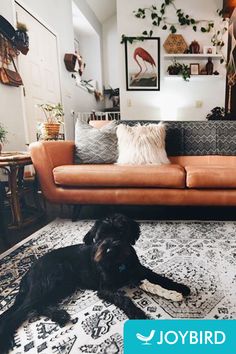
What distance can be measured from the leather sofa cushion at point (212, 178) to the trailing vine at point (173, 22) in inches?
112

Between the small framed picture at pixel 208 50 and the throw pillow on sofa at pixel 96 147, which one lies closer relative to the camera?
the throw pillow on sofa at pixel 96 147

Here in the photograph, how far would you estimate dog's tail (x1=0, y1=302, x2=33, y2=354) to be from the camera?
0.76 m

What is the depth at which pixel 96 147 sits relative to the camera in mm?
2154

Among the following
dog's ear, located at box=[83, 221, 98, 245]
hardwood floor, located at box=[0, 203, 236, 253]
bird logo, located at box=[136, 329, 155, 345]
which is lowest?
hardwood floor, located at box=[0, 203, 236, 253]

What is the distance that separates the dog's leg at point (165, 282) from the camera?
990 mm

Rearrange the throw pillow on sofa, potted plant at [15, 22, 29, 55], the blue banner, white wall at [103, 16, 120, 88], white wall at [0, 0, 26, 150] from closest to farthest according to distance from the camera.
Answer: the blue banner, the throw pillow on sofa, white wall at [0, 0, 26, 150], potted plant at [15, 22, 29, 55], white wall at [103, 16, 120, 88]

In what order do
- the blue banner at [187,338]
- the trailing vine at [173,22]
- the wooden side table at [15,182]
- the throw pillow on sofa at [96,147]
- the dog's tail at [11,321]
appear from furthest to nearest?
1. the trailing vine at [173,22]
2. the throw pillow on sofa at [96,147]
3. the wooden side table at [15,182]
4. the dog's tail at [11,321]
5. the blue banner at [187,338]

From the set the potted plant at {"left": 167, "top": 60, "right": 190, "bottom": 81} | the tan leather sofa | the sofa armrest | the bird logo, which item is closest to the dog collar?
the bird logo

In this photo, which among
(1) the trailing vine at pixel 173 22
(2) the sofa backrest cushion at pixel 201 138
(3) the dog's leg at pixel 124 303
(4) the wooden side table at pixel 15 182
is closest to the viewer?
(3) the dog's leg at pixel 124 303

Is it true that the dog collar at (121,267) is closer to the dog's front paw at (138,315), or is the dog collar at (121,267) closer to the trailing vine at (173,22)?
the dog's front paw at (138,315)

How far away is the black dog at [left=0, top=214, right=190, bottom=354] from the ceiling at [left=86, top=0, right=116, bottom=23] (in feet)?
17.8

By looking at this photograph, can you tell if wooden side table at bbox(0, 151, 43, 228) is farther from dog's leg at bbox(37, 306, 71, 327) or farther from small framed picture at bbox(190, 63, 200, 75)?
small framed picture at bbox(190, 63, 200, 75)

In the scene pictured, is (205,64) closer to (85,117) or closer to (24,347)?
(85,117)

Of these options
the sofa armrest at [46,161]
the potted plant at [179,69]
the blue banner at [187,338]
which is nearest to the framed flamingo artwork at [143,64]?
the potted plant at [179,69]
